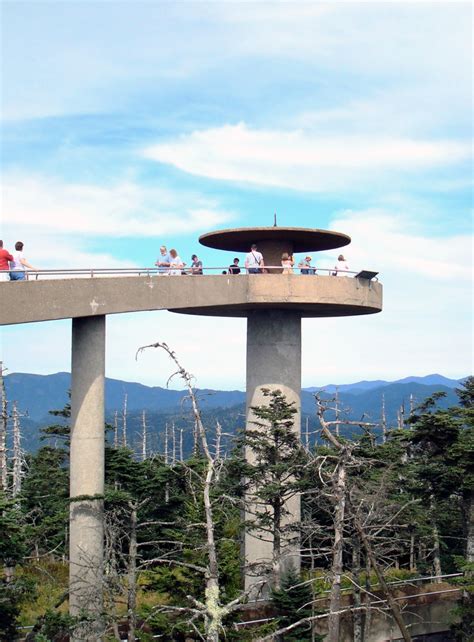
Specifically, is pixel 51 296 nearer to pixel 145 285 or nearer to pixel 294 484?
pixel 145 285

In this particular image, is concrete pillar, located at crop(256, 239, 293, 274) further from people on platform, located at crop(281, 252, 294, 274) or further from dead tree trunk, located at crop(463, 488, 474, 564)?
dead tree trunk, located at crop(463, 488, 474, 564)

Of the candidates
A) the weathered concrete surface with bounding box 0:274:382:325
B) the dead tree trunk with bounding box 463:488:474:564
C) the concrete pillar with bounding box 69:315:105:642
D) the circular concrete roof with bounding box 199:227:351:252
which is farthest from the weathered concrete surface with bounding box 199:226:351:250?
the dead tree trunk with bounding box 463:488:474:564

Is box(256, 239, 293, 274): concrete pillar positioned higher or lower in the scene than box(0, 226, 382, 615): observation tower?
higher

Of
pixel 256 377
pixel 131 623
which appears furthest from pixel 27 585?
pixel 256 377

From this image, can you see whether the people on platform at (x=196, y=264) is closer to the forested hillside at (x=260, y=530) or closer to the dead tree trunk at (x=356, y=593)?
the forested hillside at (x=260, y=530)

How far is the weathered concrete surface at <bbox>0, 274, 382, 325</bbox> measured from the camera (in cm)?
2220

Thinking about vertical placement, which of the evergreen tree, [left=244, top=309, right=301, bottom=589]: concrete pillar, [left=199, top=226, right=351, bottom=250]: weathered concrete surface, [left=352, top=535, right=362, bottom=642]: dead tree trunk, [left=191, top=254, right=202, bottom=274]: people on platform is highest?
[left=199, top=226, right=351, bottom=250]: weathered concrete surface

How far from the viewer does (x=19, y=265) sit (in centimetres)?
2255

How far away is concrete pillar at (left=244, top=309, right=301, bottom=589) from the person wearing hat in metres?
2.29

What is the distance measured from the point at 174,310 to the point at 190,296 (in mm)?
1334

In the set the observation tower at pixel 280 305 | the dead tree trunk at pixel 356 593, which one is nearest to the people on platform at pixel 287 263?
the observation tower at pixel 280 305

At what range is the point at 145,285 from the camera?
24.7 meters

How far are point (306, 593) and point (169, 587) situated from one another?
4897mm

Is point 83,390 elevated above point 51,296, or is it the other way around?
point 51,296
